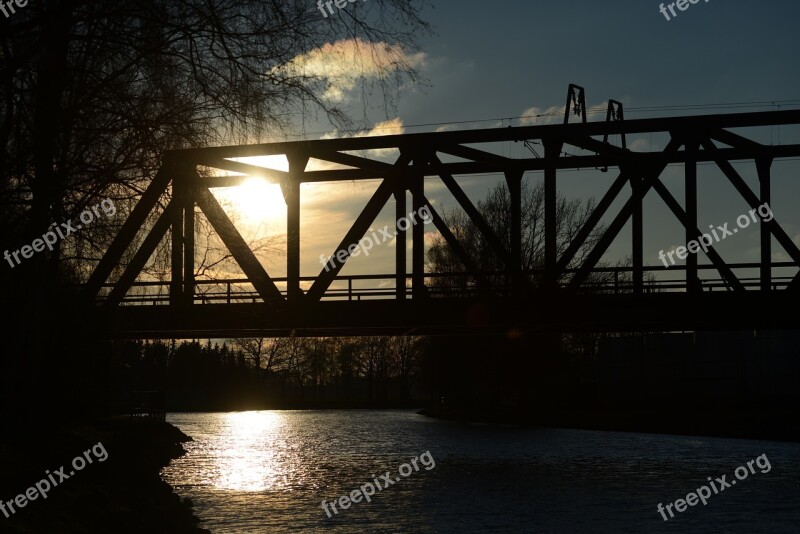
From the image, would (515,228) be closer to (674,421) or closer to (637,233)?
(637,233)

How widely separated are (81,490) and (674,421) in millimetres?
44049

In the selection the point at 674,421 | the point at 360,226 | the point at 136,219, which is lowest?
the point at 674,421

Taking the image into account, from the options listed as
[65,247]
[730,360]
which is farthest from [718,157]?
[730,360]

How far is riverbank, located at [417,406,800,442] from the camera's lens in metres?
49.2

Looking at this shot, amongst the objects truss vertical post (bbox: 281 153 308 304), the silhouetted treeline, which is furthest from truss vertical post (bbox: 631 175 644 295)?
the silhouetted treeline

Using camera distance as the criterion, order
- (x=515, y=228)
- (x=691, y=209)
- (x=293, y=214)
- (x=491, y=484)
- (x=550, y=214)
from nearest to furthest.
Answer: (x=491, y=484) < (x=691, y=209) < (x=550, y=214) < (x=293, y=214) < (x=515, y=228)

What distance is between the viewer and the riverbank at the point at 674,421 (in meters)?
49.2

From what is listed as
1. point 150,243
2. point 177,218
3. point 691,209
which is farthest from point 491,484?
point 177,218

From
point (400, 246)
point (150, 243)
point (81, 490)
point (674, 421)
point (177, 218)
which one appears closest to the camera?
point (177, 218)

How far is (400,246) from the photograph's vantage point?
34.6m

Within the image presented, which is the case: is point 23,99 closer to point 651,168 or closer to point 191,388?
point 651,168

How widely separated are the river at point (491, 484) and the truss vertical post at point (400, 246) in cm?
570

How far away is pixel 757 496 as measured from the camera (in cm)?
2472

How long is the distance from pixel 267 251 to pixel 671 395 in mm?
56072
